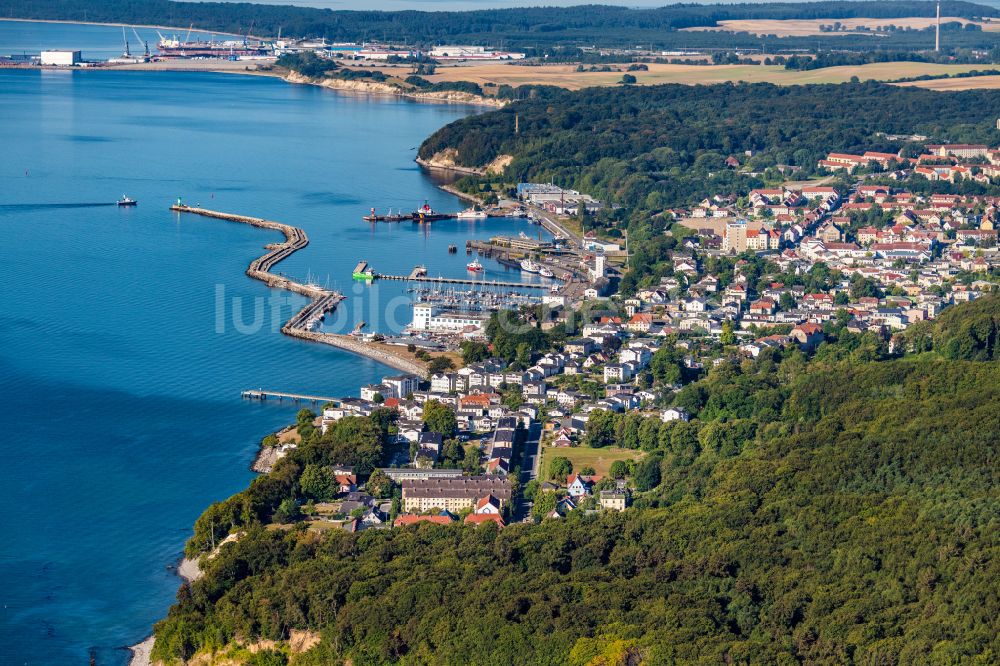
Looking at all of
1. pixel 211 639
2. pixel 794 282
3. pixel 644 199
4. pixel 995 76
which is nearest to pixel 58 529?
pixel 211 639

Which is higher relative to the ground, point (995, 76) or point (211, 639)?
point (995, 76)

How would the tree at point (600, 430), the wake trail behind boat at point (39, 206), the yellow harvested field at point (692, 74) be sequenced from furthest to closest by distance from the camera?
the yellow harvested field at point (692, 74) → the wake trail behind boat at point (39, 206) → the tree at point (600, 430)

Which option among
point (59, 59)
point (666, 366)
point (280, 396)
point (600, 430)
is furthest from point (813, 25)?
point (600, 430)

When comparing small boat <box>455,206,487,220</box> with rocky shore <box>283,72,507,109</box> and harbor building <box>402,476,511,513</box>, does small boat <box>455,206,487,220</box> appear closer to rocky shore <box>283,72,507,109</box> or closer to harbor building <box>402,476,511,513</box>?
harbor building <box>402,476,511,513</box>

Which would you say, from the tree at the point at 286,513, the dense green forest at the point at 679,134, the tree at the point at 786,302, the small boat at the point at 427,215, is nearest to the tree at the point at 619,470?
the tree at the point at 286,513

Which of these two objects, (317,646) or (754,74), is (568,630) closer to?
(317,646)

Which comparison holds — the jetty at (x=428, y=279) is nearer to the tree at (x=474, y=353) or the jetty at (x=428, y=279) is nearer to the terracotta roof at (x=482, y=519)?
the tree at (x=474, y=353)
